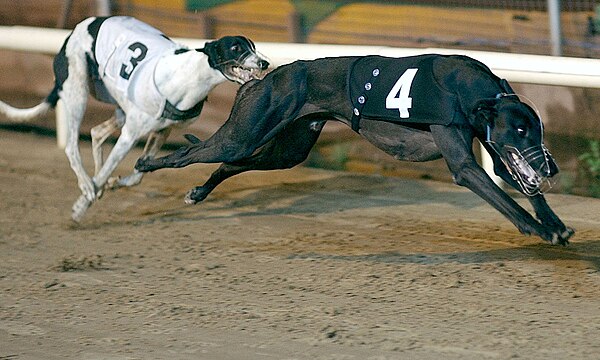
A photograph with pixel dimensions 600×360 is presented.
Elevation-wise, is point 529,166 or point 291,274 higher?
point 529,166

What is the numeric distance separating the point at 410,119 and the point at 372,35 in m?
3.13

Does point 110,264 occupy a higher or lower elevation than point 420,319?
lower

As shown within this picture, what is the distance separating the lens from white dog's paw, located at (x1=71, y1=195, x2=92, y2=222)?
579 cm

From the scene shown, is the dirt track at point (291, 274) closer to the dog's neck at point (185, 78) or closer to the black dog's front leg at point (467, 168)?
the black dog's front leg at point (467, 168)

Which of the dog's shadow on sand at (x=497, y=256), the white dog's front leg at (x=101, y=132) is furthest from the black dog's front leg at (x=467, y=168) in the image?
the white dog's front leg at (x=101, y=132)

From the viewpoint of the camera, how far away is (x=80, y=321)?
14.0ft

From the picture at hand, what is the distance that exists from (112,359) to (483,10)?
425cm

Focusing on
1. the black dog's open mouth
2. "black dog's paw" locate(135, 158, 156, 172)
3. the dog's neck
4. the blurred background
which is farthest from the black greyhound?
the blurred background

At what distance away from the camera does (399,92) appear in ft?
14.8

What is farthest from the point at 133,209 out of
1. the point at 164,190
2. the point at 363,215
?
the point at 363,215

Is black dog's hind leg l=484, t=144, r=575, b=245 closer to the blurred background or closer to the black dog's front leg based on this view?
the black dog's front leg

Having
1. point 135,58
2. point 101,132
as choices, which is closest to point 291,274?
point 135,58

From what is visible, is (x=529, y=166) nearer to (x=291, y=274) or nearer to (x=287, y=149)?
(x=291, y=274)

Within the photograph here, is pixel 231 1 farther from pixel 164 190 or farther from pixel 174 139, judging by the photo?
pixel 164 190
